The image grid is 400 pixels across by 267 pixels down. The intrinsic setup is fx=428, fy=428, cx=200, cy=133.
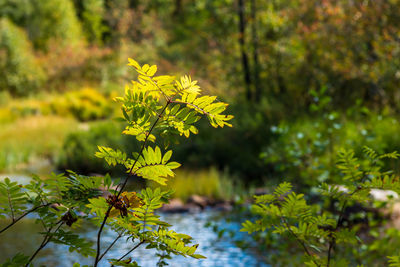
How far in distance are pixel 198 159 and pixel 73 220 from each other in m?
6.10

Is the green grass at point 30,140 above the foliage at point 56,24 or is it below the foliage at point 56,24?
below

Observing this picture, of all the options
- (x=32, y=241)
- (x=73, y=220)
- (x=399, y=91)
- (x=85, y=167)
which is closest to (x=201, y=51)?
(x=85, y=167)

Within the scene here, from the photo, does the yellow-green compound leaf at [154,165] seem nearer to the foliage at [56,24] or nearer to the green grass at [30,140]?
the green grass at [30,140]

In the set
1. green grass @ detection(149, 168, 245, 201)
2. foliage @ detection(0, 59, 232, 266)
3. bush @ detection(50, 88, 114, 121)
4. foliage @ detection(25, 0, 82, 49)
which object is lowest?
green grass @ detection(149, 168, 245, 201)

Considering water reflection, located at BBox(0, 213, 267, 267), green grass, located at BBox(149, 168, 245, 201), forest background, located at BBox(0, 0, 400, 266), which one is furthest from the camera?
green grass, located at BBox(149, 168, 245, 201)

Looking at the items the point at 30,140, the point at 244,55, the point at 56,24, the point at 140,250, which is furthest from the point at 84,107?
the point at 140,250

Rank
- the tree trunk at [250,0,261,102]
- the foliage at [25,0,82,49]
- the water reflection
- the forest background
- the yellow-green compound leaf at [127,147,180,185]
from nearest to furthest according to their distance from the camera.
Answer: the yellow-green compound leaf at [127,147,180,185]
the water reflection
the forest background
the tree trunk at [250,0,261,102]
the foliage at [25,0,82,49]

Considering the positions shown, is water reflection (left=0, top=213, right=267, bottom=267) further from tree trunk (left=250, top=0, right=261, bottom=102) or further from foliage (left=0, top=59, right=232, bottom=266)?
tree trunk (left=250, top=0, right=261, bottom=102)

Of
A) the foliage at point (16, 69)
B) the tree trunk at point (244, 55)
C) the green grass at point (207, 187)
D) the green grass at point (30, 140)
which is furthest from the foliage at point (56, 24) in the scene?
the green grass at point (207, 187)

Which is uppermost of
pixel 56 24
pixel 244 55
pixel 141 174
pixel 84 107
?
pixel 56 24

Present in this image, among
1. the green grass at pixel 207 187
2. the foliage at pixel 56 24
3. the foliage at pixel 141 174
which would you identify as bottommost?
the green grass at pixel 207 187

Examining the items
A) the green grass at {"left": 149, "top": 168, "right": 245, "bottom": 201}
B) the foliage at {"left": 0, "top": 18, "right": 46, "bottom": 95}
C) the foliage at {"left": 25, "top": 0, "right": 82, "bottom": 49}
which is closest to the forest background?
the green grass at {"left": 149, "top": 168, "right": 245, "bottom": 201}

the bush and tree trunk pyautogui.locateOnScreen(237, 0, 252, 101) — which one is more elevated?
tree trunk pyautogui.locateOnScreen(237, 0, 252, 101)

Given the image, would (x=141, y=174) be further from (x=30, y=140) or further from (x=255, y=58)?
(x=30, y=140)
